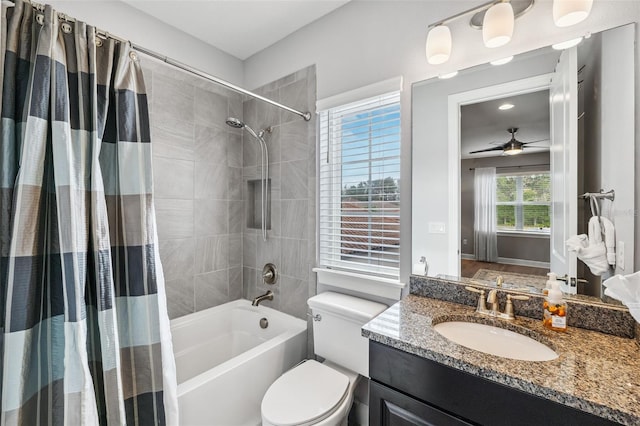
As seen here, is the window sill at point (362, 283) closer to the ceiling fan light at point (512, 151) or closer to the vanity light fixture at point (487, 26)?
the ceiling fan light at point (512, 151)

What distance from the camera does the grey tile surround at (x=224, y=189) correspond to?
6.53 feet

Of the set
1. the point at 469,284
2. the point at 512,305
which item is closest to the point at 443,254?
the point at 469,284

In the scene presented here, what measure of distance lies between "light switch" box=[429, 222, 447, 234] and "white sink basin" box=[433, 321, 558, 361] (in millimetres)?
453

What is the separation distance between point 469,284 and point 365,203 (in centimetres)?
72

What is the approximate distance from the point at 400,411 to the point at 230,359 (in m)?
1.52

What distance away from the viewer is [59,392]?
938mm

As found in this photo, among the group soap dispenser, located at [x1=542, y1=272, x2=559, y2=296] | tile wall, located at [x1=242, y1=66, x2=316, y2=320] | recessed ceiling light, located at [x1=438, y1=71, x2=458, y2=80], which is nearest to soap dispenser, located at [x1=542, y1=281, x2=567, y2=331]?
soap dispenser, located at [x1=542, y1=272, x2=559, y2=296]

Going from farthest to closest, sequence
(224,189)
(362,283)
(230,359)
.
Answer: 1. (224,189)
2. (230,359)
3. (362,283)

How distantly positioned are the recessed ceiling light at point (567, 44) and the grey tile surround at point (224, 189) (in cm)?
131

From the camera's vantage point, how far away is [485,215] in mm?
1312

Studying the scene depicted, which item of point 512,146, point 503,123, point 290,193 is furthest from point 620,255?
point 290,193

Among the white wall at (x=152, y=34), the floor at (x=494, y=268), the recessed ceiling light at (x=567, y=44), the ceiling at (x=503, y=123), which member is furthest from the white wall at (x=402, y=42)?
the white wall at (x=152, y=34)

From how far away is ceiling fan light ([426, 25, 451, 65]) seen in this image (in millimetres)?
1310

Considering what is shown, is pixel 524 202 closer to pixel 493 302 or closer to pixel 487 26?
pixel 493 302
